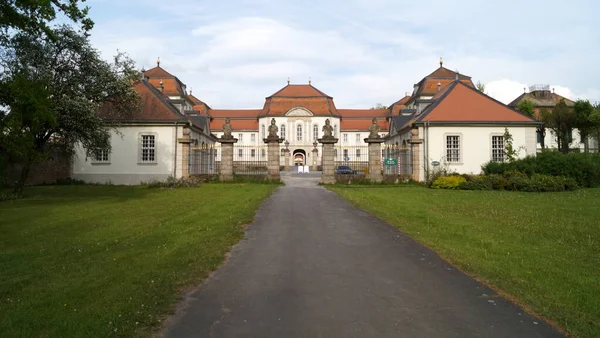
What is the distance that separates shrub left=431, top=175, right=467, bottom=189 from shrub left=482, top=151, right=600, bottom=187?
2975 millimetres

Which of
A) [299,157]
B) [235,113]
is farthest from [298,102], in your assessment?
[235,113]

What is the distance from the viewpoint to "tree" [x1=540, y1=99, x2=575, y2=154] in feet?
161

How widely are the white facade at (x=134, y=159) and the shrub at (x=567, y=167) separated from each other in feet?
72.0

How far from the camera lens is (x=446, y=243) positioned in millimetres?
9023

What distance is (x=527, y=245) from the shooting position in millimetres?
8898

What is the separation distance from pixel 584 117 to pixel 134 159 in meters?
45.9

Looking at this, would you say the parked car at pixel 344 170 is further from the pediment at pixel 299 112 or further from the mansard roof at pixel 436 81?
the pediment at pixel 299 112

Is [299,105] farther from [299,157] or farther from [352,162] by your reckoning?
[352,162]

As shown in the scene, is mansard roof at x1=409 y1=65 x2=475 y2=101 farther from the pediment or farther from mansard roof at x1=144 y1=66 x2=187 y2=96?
mansard roof at x1=144 y1=66 x2=187 y2=96

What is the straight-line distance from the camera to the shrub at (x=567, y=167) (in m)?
25.4

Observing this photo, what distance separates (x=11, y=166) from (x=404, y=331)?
26074 millimetres

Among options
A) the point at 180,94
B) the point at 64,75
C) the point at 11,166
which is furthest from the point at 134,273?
the point at 180,94

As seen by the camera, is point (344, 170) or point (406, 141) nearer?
point (406, 141)

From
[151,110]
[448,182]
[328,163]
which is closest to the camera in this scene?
[448,182]
